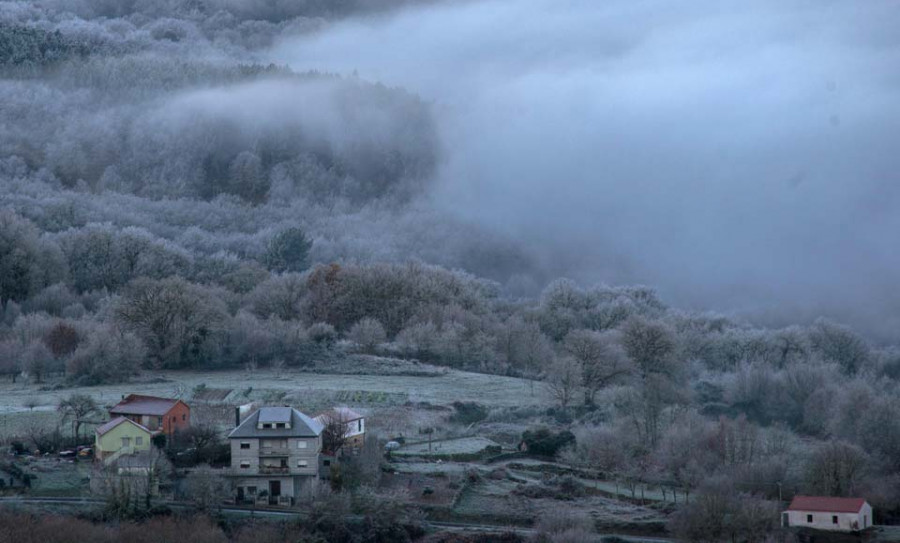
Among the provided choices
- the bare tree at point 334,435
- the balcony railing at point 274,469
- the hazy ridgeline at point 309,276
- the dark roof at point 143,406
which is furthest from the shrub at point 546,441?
the dark roof at point 143,406

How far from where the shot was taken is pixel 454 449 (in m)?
44.3

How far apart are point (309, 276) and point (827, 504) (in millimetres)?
47903

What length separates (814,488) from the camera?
3947 cm

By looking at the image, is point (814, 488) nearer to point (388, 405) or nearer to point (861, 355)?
point (388, 405)

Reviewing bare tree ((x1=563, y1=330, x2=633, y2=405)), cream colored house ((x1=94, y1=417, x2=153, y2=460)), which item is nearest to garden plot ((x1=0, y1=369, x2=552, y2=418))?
bare tree ((x1=563, y1=330, x2=633, y2=405))

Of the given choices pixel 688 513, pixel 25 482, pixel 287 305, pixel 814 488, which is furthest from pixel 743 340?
pixel 25 482

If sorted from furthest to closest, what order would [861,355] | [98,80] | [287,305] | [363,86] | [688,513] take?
[363,86] < [98,80] < [287,305] < [861,355] < [688,513]

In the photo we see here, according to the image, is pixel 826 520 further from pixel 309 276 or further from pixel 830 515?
pixel 309 276

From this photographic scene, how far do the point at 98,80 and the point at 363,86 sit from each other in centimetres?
2839

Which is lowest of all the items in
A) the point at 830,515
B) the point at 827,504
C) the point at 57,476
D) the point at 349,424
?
the point at 830,515

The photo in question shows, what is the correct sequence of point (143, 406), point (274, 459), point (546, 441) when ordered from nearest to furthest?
point (274, 459) < point (143, 406) < point (546, 441)

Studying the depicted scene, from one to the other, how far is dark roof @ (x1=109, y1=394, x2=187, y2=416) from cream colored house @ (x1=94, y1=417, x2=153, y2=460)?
1.63 metres

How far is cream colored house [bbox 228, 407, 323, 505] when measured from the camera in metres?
39.1

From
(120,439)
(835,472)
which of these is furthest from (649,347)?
(120,439)
